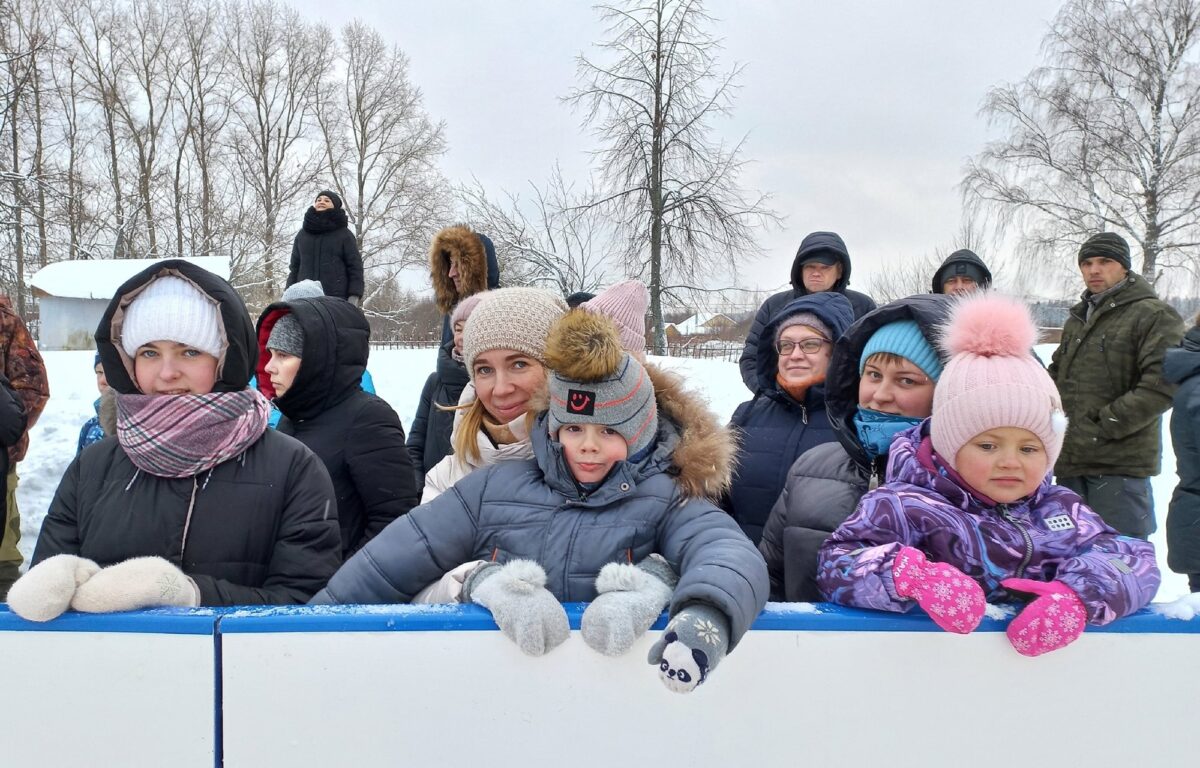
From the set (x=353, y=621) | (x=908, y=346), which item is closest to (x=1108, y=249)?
(x=908, y=346)

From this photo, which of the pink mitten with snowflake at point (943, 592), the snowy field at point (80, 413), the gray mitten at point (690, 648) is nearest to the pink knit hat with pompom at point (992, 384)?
the pink mitten with snowflake at point (943, 592)

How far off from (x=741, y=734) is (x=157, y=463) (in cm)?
143

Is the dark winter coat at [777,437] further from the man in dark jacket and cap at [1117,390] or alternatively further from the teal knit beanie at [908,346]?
the man in dark jacket and cap at [1117,390]

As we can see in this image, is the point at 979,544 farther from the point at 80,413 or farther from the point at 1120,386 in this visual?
the point at 80,413

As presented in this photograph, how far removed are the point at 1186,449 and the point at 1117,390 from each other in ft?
3.73

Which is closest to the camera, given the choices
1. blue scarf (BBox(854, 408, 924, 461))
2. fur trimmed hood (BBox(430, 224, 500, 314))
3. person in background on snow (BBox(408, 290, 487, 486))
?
blue scarf (BBox(854, 408, 924, 461))

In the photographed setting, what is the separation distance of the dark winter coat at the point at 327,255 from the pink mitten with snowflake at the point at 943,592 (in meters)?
7.57

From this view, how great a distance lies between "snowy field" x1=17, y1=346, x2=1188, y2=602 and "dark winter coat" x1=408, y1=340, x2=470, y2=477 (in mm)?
1172

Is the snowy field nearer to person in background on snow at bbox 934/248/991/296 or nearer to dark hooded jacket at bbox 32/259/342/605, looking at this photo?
dark hooded jacket at bbox 32/259/342/605

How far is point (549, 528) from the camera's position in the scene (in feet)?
5.49

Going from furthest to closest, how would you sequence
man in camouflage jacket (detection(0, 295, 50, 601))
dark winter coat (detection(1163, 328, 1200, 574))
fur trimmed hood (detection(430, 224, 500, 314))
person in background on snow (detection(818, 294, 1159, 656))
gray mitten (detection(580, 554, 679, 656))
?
fur trimmed hood (detection(430, 224, 500, 314)), man in camouflage jacket (detection(0, 295, 50, 601)), dark winter coat (detection(1163, 328, 1200, 574)), person in background on snow (detection(818, 294, 1159, 656)), gray mitten (detection(580, 554, 679, 656))

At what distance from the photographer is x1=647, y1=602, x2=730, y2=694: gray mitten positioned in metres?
1.19

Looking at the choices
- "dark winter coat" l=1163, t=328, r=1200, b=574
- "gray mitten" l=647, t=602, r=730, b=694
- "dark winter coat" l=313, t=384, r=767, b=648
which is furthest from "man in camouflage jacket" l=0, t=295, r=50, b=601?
"dark winter coat" l=1163, t=328, r=1200, b=574

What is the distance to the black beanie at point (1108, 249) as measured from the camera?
15.4 ft
